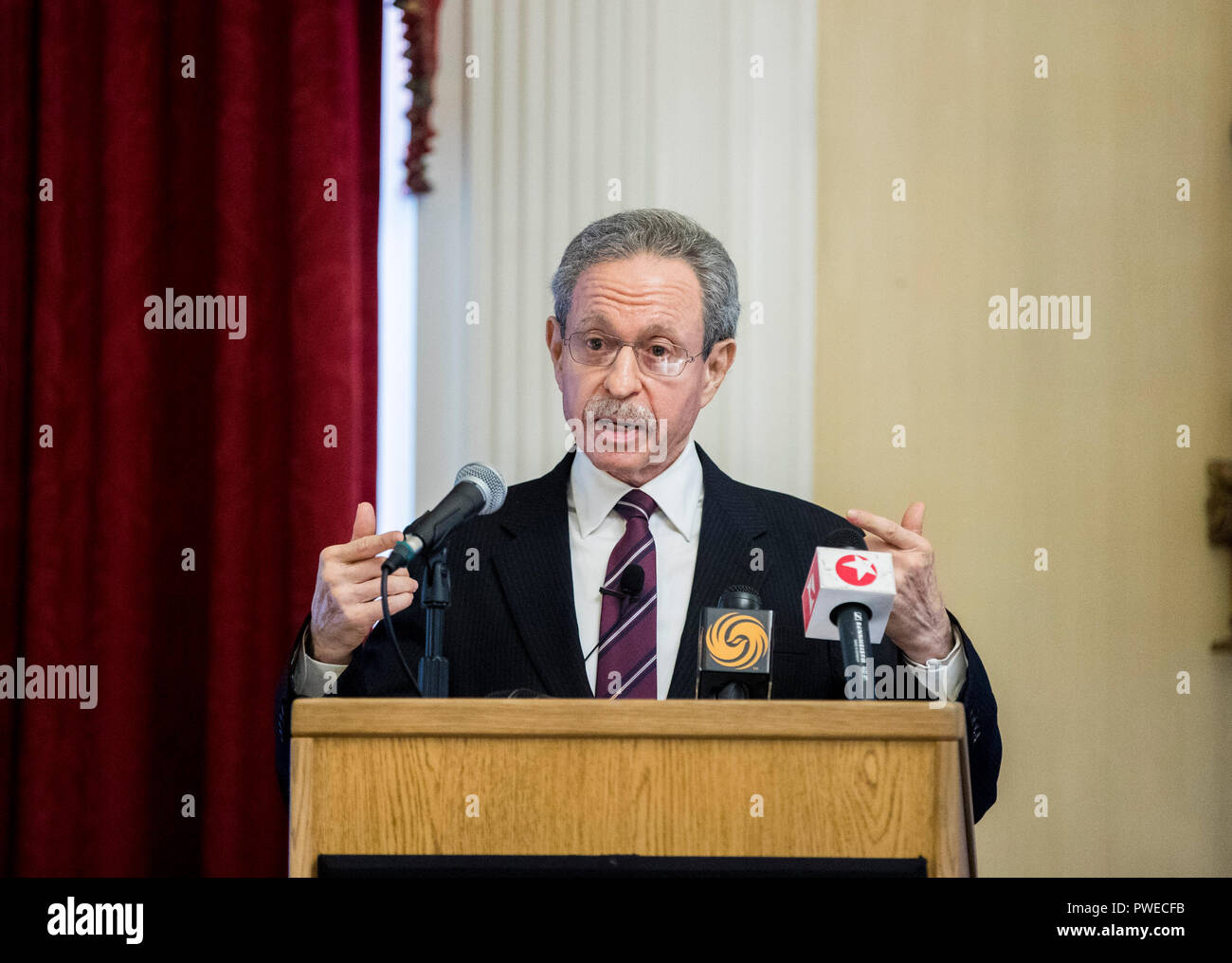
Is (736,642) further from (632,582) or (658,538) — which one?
(658,538)

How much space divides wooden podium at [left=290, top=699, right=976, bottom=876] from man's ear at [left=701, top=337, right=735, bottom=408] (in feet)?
3.84

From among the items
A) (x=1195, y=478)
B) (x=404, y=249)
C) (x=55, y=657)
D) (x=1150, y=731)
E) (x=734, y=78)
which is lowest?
(x=1150, y=731)

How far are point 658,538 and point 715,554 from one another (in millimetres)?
129

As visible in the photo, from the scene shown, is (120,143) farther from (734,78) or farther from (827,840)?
(827,840)

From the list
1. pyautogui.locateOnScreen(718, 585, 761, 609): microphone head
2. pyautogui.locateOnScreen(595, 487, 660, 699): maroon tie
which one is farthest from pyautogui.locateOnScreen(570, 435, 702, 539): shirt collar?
pyautogui.locateOnScreen(718, 585, 761, 609): microphone head

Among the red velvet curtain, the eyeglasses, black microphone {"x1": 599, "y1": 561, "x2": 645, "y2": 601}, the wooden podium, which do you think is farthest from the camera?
the red velvet curtain

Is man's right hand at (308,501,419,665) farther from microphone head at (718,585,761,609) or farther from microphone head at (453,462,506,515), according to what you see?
microphone head at (718,585,761,609)

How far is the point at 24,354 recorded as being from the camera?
2.76 metres

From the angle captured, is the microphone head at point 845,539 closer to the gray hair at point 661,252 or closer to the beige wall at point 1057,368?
the gray hair at point 661,252

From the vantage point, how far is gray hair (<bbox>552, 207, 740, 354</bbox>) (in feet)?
7.21

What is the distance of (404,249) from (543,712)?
6.29ft

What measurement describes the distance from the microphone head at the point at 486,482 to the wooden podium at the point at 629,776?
0.40 metres
